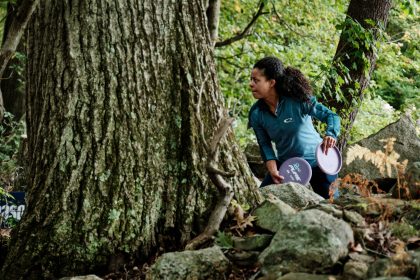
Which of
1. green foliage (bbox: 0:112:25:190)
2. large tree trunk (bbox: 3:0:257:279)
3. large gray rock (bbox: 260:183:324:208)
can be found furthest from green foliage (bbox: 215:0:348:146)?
large tree trunk (bbox: 3:0:257:279)

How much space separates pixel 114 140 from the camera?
11.7ft

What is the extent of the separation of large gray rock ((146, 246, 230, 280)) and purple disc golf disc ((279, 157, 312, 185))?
5.89 ft

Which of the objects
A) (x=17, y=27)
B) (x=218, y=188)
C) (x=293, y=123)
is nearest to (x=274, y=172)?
(x=293, y=123)

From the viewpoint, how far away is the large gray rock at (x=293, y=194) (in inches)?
151

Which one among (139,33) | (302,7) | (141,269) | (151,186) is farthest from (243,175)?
(302,7)

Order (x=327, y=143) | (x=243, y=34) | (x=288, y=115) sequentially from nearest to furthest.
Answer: (x=327, y=143) < (x=288, y=115) < (x=243, y=34)

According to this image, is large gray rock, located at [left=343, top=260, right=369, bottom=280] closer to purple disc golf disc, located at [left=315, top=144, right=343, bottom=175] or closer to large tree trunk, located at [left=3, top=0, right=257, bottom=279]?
large tree trunk, located at [left=3, top=0, right=257, bottom=279]

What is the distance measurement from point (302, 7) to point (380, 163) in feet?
29.4

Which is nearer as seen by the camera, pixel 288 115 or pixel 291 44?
pixel 288 115

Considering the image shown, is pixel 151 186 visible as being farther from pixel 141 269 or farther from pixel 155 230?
pixel 141 269

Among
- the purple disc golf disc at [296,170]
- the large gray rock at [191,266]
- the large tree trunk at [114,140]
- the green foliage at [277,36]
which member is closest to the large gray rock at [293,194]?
the large tree trunk at [114,140]

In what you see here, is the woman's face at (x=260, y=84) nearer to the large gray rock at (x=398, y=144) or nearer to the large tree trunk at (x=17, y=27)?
the large tree trunk at (x=17, y=27)

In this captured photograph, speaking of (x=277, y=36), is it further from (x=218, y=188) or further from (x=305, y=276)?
(x=305, y=276)

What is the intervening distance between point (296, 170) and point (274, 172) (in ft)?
0.76
